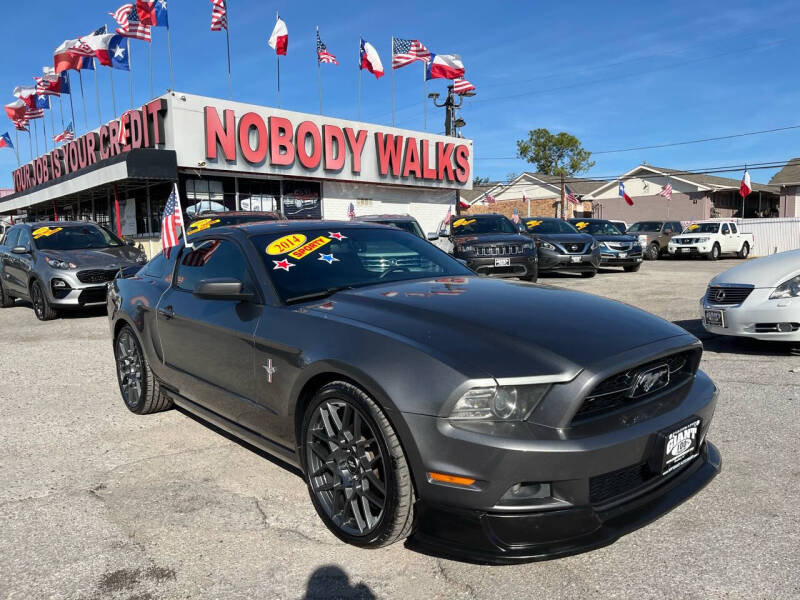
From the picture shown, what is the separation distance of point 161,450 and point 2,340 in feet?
20.3

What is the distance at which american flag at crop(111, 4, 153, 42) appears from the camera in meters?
21.4

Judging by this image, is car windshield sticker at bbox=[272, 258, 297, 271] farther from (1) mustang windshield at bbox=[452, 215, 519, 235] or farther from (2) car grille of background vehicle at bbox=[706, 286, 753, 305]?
(1) mustang windshield at bbox=[452, 215, 519, 235]

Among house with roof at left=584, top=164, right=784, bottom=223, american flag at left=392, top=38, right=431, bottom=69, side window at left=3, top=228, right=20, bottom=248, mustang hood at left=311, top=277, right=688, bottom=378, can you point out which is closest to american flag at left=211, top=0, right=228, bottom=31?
american flag at left=392, top=38, right=431, bottom=69

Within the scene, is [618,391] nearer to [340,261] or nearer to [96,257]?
[340,261]

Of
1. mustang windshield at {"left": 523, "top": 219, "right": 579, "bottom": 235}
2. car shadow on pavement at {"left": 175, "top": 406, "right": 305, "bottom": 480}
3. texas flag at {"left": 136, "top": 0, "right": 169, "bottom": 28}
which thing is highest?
texas flag at {"left": 136, "top": 0, "right": 169, "bottom": 28}

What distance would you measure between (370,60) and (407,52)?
62.5 inches

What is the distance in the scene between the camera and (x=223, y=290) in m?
3.41

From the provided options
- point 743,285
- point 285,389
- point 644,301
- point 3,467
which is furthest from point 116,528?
point 644,301

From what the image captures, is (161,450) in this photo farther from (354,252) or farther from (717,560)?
(717,560)

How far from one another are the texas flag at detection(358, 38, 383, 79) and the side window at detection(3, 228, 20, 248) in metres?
16.6

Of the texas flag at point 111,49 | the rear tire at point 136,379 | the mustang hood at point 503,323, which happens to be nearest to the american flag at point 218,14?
the texas flag at point 111,49

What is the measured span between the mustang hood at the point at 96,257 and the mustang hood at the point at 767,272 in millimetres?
9269

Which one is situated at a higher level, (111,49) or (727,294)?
(111,49)

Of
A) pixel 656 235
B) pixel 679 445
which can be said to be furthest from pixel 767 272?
pixel 656 235
